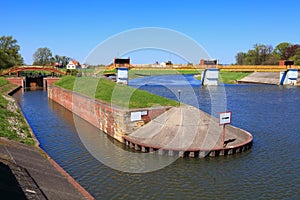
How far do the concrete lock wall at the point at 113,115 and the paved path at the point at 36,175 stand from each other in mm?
6446

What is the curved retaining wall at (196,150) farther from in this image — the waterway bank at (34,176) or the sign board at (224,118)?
the waterway bank at (34,176)

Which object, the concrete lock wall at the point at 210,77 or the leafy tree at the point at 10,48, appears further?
the leafy tree at the point at 10,48

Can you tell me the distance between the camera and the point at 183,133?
61.7 ft

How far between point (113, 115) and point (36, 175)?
395 inches

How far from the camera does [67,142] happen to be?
71.5 ft

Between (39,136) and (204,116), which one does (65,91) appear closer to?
(39,136)

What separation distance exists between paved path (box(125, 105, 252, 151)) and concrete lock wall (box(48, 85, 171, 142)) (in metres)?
0.48

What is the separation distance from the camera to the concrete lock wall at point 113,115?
20.4 metres

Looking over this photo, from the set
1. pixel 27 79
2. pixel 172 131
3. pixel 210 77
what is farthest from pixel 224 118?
pixel 27 79

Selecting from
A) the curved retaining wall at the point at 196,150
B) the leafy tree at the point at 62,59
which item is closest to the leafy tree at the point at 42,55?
the leafy tree at the point at 62,59

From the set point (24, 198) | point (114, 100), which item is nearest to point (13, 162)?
point (24, 198)

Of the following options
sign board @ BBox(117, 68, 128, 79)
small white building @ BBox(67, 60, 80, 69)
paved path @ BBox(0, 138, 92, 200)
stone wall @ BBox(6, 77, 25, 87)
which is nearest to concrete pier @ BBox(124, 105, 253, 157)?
paved path @ BBox(0, 138, 92, 200)

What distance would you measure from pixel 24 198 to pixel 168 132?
1097 centimetres

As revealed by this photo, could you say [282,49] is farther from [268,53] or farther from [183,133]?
[183,133]
